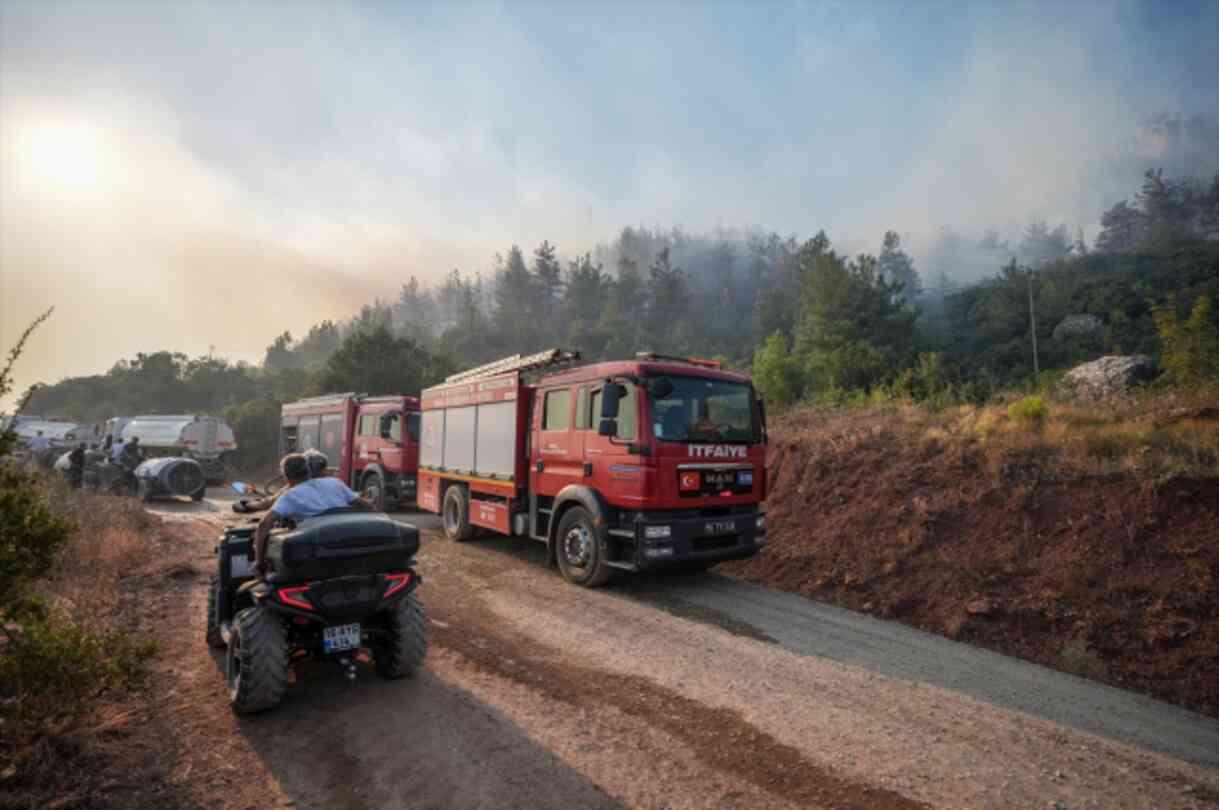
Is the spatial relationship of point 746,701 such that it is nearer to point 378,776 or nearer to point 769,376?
point 378,776

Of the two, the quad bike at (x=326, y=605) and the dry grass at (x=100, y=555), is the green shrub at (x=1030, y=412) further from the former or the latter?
the dry grass at (x=100, y=555)

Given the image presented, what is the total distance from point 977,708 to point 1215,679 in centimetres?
255

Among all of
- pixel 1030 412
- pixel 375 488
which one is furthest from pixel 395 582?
pixel 375 488

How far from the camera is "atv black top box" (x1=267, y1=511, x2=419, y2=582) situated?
161 inches

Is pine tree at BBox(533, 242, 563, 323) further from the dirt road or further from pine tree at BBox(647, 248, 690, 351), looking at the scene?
the dirt road

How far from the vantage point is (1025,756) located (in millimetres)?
3875

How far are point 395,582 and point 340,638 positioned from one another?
512 millimetres

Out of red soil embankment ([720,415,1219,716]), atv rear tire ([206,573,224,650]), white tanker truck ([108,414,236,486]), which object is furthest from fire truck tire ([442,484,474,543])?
white tanker truck ([108,414,236,486])

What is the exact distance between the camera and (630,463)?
7.41 m

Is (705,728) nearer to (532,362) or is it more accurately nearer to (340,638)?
(340,638)

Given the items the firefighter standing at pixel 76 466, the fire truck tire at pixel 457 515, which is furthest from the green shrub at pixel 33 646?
the firefighter standing at pixel 76 466

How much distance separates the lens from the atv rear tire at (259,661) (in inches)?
159

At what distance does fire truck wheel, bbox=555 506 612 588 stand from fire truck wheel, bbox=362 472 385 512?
8.71 m

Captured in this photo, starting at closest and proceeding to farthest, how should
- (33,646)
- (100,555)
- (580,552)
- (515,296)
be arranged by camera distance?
1. (33,646)
2. (580,552)
3. (100,555)
4. (515,296)
